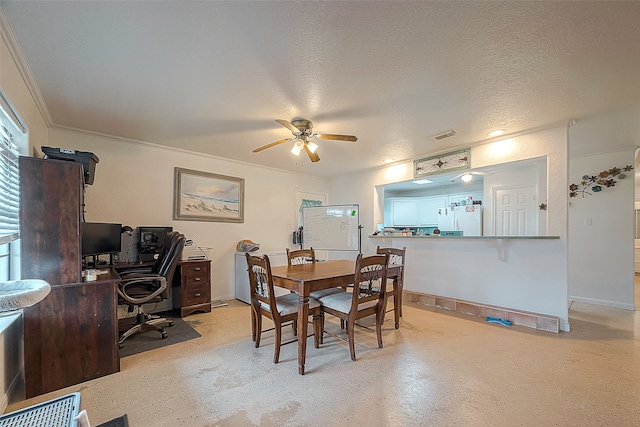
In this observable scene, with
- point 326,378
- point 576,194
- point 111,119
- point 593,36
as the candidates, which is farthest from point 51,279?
point 576,194

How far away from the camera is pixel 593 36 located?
5.36ft

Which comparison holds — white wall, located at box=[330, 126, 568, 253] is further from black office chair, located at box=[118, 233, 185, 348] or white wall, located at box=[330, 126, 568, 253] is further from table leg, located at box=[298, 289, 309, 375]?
black office chair, located at box=[118, 233, 185, 348]

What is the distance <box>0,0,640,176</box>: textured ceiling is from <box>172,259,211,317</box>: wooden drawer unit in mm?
1803

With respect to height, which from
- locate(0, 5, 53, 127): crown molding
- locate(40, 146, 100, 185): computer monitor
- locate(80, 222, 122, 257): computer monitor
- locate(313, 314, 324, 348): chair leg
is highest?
locate(0, 5, 53, 127): crown molding

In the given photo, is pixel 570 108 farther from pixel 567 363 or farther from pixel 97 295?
pixel 97 295

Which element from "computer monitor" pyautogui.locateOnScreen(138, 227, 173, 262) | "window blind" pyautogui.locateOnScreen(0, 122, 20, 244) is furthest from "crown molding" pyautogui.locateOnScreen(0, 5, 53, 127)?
"computer monitor" pyautogui.locateOnScreen(138, 227, 173, 262)

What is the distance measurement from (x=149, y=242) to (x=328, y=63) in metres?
3.16

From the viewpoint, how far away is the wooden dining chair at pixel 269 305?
2.19 meters

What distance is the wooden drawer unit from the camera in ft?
11.4

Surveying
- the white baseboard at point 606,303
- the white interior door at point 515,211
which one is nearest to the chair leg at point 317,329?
the white interior door at point 515,211

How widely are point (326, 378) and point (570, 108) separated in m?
3.40

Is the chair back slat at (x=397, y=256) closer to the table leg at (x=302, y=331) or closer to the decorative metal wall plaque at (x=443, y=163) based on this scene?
the table leg at (x=302, y=331)

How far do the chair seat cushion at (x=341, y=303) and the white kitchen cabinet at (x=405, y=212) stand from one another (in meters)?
4.60

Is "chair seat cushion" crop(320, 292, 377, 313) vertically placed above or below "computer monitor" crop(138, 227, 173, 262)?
below
